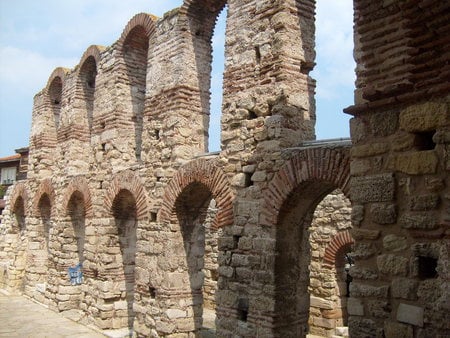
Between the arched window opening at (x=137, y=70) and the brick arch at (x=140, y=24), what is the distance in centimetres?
9

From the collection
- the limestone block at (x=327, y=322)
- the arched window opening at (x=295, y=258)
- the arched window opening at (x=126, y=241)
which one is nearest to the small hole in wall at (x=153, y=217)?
the arched window opening at (x=126, y=241)

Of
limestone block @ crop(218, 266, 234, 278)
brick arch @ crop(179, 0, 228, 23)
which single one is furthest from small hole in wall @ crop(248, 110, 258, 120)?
brick arch @ crop(179, 0, 228, 23)

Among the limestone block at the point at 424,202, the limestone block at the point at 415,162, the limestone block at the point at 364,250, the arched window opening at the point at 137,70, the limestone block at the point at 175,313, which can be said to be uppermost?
the arched window opening at the point at 137,70

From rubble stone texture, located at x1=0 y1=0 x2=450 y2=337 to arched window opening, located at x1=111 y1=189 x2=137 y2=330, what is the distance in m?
0.03

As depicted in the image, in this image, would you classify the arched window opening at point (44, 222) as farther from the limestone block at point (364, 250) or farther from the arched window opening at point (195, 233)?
the limestone block at point (364, 250)

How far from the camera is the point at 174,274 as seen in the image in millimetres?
7785

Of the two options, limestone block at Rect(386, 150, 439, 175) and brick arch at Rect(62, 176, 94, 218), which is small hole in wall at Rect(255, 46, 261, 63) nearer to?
limestone block at Rect(386, 150, 439, 175)

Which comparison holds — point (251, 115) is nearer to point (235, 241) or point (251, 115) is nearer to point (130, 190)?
point (235, 241)

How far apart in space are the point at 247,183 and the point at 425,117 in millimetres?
3187

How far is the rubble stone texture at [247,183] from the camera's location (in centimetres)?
375

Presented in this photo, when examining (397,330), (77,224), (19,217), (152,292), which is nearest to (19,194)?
(19,217)

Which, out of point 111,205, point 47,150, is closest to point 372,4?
point 111,205

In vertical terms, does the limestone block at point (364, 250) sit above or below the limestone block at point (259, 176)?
below

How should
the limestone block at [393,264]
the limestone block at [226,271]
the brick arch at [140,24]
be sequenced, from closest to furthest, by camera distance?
the limestone block at [393,264]
the limestone block at [226,271]
the brick arch at [140,24]
